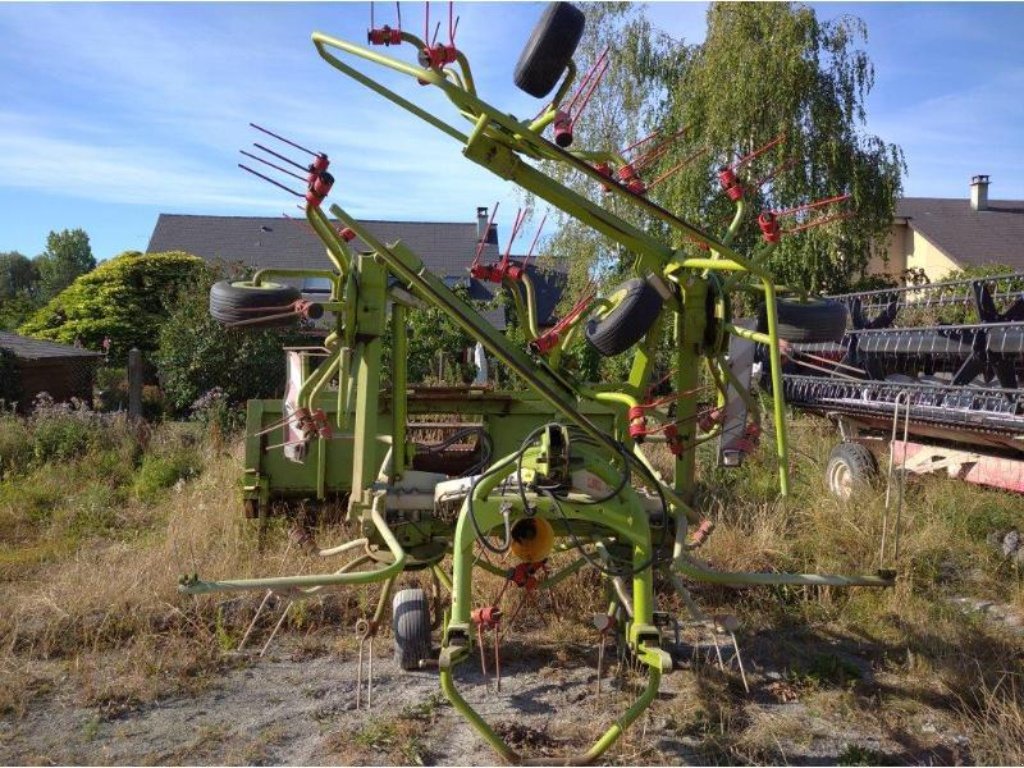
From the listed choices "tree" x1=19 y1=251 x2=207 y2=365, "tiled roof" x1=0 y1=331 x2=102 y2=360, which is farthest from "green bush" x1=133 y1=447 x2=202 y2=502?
"tree" x1=19 y1=251 x2=207 y2=365

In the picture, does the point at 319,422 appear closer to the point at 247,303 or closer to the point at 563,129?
the point at 247,303

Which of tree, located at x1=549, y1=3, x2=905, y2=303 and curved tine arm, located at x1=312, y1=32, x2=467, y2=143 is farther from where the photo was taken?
tree, located at x1=549, y1=3, x2=905, y2=303

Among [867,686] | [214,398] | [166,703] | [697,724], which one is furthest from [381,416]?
[214,398]

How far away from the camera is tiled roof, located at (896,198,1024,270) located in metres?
26.9

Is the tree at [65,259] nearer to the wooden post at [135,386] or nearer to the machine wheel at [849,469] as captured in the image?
the wooden post at [135,386]

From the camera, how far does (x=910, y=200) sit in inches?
1227

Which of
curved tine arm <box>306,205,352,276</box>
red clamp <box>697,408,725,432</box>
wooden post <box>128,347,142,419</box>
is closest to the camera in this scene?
curved tine arm <box>306,205,352,276</box>

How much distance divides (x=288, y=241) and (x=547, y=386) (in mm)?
26148

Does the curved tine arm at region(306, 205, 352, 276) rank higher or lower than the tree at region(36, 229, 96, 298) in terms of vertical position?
lower

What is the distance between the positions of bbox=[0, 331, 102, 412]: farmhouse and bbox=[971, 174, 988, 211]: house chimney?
28.9 metres

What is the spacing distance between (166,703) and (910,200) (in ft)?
105

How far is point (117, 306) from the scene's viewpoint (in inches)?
788

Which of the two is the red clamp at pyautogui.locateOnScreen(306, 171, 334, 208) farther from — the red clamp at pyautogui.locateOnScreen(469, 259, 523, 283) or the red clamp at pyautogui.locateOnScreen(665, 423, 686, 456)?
the red clamp at pyautogui.locateOnScreen(665, 423, 686, 456)

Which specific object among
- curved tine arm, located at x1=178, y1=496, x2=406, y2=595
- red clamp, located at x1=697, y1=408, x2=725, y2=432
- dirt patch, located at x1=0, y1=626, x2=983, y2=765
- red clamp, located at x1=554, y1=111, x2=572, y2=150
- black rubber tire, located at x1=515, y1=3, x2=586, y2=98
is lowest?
dirt patch, located at x1=0, y1=626, x2=983, y2=765
